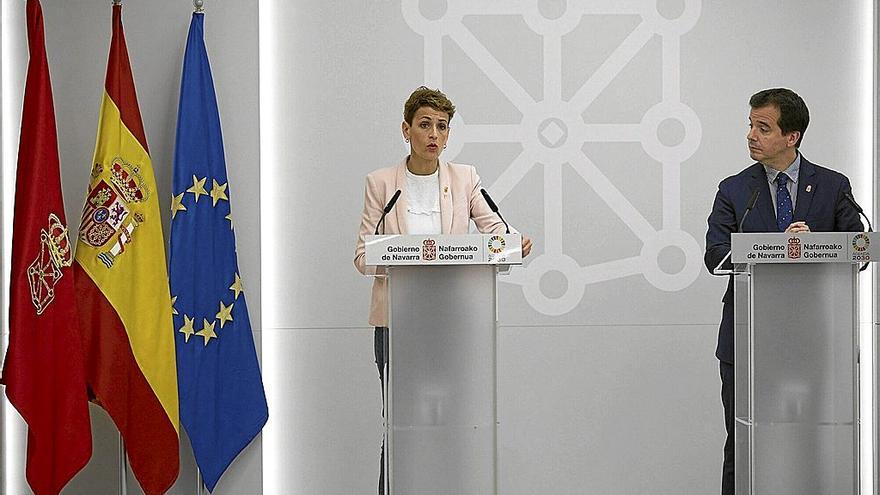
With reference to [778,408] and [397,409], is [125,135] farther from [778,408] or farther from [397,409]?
[778,408]

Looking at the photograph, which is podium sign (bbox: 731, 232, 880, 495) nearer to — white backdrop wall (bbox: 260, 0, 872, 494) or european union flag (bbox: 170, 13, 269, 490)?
white backdrop wall (bbox: 260, 0, 872, 494)

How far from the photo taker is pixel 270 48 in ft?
16.1

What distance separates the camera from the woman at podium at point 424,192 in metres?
3.73

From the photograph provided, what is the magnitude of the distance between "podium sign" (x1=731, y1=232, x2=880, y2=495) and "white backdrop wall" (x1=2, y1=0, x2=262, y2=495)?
7.90ft

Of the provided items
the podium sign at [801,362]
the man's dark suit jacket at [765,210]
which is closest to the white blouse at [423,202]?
the man's dark suit jacket at [765,210]

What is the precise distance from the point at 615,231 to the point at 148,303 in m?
2.20

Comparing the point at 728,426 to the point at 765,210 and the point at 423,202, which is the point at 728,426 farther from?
the point at 423,202

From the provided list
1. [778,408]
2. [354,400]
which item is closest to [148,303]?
[354,400]

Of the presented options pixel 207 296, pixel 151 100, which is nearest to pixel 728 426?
pixel 207 296

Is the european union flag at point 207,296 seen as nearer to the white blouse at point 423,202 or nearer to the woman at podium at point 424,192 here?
the woman at podium at point 424,192

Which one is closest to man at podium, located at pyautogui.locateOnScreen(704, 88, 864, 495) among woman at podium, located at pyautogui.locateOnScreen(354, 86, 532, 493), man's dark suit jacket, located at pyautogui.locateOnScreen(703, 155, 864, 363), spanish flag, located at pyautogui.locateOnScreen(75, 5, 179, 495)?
man's dark suit jacket, located at pyautogui.locateOnScreen(703, 155, 864, 363)

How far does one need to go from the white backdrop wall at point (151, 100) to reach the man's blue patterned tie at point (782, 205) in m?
2.33

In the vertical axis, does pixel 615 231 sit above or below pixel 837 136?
below

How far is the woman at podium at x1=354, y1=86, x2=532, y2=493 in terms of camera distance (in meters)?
3.73
